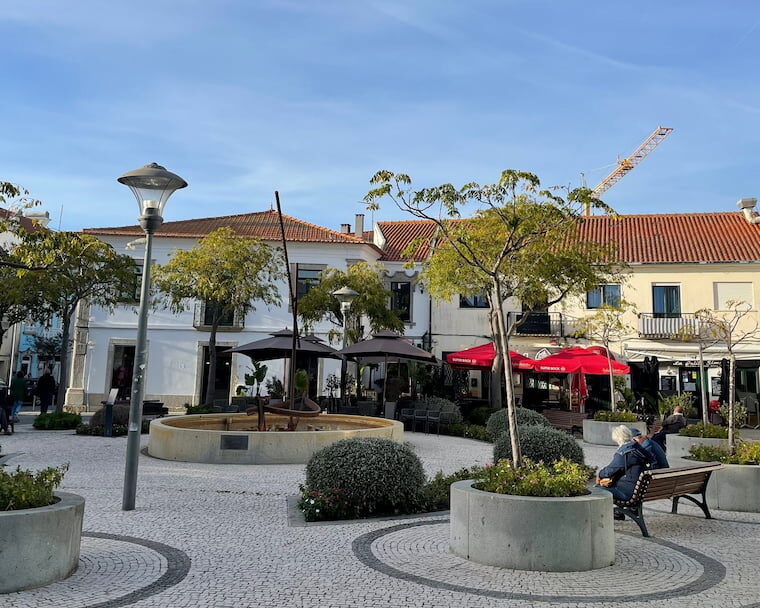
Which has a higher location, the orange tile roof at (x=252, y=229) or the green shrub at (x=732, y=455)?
the orange tile roof at (x=252, y=229)

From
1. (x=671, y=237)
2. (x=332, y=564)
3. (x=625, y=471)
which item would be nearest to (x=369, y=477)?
(x=332, y=564)

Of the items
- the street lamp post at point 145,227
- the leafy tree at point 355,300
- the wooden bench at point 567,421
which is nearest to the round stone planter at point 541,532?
the street lamp post at point 145,227

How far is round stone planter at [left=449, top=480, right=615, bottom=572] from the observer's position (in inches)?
204

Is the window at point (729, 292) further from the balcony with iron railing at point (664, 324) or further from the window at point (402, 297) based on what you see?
the window at point (402, 297)

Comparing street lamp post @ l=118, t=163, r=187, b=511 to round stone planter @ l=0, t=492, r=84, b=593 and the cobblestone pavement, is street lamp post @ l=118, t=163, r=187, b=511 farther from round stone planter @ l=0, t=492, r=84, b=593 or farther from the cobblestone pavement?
round stone planter @ l=0, t=492, r=84, b=593

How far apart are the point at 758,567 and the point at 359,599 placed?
Answer: 351cm

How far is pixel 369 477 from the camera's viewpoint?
7.17 meters

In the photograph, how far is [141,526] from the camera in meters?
6.55

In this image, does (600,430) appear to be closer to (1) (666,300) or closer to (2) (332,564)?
(2) (332,564)

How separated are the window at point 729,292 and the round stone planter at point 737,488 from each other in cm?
2035

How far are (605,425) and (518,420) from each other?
10.7 feet

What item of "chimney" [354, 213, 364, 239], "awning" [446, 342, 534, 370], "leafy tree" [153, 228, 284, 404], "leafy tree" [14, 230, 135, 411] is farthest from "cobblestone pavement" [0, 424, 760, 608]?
"chimney" [354, 213, 364, 239]

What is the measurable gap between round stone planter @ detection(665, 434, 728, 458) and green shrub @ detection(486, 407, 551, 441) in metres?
2.49

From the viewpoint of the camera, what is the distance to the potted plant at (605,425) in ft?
51.2
